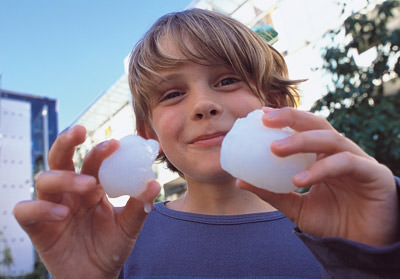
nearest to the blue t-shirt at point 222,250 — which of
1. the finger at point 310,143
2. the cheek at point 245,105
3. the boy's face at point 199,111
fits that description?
the boy's face at point 199,111

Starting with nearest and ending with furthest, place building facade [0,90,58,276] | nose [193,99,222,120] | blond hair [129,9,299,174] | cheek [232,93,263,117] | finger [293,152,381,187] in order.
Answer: finger [293,152,381,187]
nose [193,99,222,120]
cheek [232,93,263,117]
blond hair [129,9,299,174]
building facade [0,90,58,276]

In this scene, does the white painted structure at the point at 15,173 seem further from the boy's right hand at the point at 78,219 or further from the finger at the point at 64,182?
the finger at the point at 64,182

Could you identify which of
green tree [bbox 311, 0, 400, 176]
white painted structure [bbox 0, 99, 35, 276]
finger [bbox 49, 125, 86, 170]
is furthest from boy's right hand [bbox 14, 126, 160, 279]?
white painted structure [bbox 0, 99, 35, 276]

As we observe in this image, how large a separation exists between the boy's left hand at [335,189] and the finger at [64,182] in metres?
0.42

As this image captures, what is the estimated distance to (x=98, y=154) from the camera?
1025mm

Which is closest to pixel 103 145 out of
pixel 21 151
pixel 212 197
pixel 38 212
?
pixel 38 212

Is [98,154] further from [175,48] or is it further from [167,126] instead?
[175,48]

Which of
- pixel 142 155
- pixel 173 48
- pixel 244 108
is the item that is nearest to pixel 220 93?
pixel 244 108

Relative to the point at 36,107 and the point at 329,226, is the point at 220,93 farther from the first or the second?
the point at 36,107

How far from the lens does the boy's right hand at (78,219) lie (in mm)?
949

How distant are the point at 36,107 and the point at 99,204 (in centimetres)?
2858

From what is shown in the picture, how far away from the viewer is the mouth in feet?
4.37

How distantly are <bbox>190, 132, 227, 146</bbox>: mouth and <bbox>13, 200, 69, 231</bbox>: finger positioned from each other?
593 mm

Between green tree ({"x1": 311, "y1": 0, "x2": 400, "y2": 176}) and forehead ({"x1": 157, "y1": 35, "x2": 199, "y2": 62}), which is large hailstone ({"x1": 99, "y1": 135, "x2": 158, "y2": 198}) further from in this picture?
green tree ({"x1": 311, "y1": 0, "x2": 400, "y2": 176})
